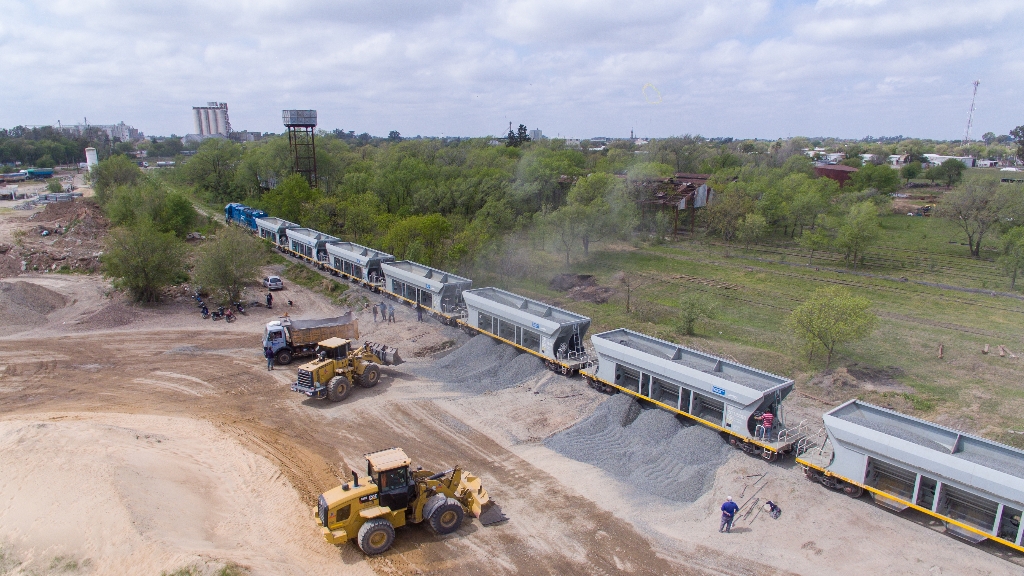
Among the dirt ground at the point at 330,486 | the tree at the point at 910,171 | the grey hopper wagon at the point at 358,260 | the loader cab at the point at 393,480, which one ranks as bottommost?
the dirt ground at the point at 330,486

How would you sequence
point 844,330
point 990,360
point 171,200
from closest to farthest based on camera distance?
point 844,330 → point 990,360 → point 171,200

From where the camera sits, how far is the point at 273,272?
49000mm

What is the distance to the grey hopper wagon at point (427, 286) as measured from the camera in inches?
1330

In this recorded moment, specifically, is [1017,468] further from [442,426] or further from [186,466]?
[186,466]

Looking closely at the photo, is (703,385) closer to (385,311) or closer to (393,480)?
(393,480)

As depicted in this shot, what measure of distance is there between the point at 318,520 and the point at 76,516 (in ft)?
20.7

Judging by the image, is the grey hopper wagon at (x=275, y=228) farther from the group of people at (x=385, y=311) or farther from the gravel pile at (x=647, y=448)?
the gravel pile at (x=647, y=448)

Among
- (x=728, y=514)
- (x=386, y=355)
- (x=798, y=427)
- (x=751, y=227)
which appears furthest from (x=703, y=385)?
(x=751, y=227)

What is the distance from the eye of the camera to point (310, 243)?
159ft

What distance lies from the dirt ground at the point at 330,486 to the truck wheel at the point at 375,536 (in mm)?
304

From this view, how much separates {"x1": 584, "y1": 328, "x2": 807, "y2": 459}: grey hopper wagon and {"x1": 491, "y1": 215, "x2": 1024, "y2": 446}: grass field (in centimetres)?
685

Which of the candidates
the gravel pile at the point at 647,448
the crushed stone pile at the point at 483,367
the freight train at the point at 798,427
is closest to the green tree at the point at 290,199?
the freight train at the point at 798,427

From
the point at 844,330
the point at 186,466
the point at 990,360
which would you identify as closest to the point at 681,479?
the point at 844,330

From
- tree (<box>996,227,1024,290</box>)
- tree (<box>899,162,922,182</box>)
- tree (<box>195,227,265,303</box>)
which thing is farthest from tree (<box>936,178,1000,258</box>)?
tree (<box>899,162,922,182</box>)
